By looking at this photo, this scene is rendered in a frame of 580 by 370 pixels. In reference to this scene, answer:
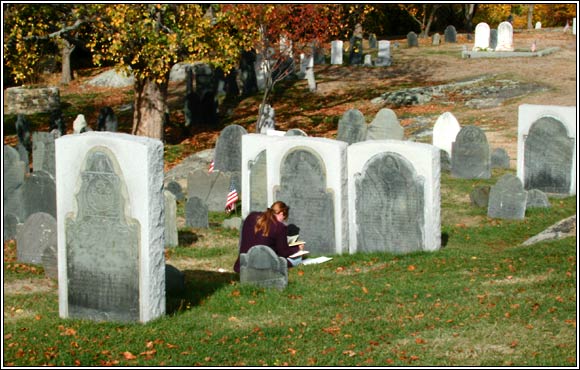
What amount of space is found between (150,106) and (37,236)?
51.8 feet

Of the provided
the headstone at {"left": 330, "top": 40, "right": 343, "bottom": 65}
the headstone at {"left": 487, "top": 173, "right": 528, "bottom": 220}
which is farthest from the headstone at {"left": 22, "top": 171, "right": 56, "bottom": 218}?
the headstone at {"left": 330, "top": 40, "right": 343, "bottom": 65}

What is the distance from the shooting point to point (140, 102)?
31656mm

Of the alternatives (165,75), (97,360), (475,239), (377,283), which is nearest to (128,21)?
(165,75)

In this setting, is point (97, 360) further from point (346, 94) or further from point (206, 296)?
point (346, 94)

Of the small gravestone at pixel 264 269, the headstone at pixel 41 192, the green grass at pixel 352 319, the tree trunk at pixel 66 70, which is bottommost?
the green grass at pixel 352 319

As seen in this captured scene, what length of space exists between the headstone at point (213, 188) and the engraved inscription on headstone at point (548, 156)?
20.2 feet

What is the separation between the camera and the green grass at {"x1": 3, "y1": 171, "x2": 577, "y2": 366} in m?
10.4

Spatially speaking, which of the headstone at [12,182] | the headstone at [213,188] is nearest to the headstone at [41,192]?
the headstone at [12,182]

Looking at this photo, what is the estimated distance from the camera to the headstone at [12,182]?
64.6ft

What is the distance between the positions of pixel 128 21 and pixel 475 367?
1959 cm

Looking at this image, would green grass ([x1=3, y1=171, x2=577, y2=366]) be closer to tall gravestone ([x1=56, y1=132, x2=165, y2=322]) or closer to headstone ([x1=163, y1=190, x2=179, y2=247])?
tall gravestone ([x1=56, y1=132, x2=165, y2=322])

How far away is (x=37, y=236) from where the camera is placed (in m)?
16.1

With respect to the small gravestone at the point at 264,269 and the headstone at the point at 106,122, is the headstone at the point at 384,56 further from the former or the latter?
the small gravestone at the point at 264,269

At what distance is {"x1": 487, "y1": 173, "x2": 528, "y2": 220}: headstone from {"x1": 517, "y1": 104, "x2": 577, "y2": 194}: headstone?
6.85ft
